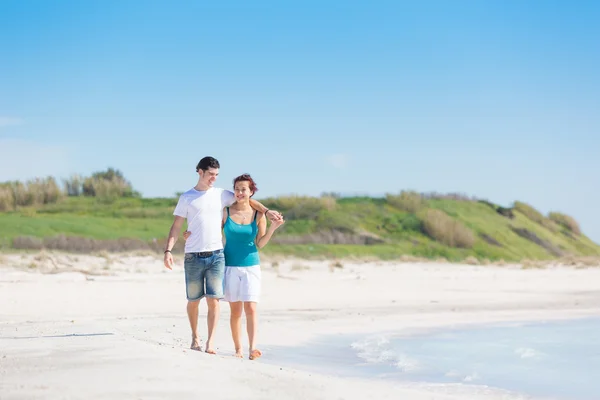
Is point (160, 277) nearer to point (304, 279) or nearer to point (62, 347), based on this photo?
point (304, 279)

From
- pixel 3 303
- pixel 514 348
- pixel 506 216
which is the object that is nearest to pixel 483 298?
pixel 514 348

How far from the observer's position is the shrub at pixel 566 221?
34750mm

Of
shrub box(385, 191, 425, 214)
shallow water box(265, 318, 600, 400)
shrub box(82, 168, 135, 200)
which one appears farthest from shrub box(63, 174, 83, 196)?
shallow water box(265, 318, 600, 400)

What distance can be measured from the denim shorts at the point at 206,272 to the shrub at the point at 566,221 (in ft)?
94.3

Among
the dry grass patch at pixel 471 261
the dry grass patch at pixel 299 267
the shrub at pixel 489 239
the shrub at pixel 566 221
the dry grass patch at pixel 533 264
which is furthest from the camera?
the shrub at pixel 566 221

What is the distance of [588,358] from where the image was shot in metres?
11.3

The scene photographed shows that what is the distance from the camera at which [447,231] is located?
2817cm

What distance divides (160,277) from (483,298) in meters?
6.81

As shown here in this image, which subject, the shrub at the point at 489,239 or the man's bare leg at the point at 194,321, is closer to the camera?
the man's bare leg at the point at 194,321

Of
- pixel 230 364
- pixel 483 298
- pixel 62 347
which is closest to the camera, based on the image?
pixel 230 364

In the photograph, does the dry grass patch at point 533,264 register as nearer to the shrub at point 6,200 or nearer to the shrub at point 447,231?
the shrub at point 447,231

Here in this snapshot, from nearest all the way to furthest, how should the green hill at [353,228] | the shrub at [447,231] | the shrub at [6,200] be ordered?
the green hill at [353,228]
the shrub at [6,200]
the shrub at [447,231]

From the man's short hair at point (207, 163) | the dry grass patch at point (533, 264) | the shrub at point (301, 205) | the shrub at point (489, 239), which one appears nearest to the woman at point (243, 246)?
the man's short hair at point (207, 163)

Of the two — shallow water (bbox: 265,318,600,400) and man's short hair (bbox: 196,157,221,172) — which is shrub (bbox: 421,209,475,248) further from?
man's short hair (bbox: 196,157,221,172)
